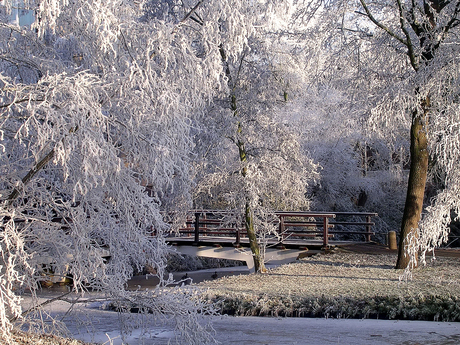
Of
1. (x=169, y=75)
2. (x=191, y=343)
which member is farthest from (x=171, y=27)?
(x=191, y=343)

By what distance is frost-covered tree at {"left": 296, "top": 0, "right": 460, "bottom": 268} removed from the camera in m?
7.94

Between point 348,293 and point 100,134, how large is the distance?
16.8 feet

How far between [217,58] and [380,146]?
57.1 ft

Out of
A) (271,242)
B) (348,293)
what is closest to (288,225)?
(271,242)

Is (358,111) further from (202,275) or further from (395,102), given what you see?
(202,275)

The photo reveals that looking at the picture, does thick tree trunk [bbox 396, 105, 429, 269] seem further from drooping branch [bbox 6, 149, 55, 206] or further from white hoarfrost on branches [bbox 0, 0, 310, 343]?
A: drooping branch [bbox 6, 149, 55, 206]

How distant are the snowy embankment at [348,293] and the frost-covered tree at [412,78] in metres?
0.58

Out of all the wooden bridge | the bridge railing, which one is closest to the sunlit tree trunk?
the bridge railing

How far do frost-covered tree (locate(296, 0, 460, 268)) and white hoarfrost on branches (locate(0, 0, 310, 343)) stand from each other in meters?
4.21

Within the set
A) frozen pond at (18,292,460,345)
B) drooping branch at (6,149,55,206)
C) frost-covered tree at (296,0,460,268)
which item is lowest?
frozen pond at (18,292,460,345)

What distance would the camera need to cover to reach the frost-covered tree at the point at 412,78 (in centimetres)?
794

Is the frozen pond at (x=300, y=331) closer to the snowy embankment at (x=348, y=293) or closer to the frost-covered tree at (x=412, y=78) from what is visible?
the snowy embankment at (x=348, y=293)

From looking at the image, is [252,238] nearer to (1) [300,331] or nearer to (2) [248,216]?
(2) [248,216]

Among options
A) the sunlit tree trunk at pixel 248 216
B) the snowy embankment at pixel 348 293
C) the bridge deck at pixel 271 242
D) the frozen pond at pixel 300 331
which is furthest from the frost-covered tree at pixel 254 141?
the frozen pond at pixel 300 331
